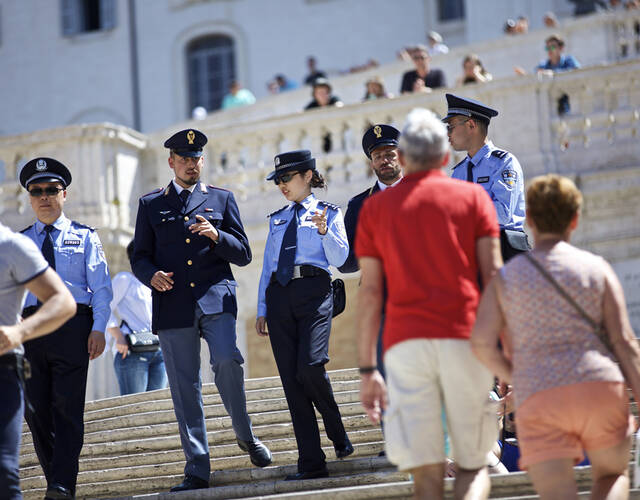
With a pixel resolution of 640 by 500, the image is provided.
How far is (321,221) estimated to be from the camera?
742 cm

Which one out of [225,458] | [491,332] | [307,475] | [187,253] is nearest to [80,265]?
[187,253]

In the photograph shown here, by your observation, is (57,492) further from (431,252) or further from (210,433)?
(431,252)

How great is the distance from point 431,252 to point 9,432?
2.03 m

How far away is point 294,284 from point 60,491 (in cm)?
183

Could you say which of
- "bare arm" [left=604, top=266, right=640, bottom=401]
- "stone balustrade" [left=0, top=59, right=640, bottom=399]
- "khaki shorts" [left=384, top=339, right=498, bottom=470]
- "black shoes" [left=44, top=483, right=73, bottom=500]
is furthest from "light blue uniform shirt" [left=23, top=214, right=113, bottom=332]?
"stone balustrade" [left=0, top=59, right=640, bottom=399]

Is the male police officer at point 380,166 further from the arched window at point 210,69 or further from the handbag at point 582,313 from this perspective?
the arched window at point 210,69

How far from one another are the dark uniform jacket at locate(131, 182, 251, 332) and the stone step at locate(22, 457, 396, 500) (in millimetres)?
1019

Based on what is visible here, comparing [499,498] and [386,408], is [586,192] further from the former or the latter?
[386,408]

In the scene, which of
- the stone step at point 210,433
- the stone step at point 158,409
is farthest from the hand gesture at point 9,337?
the stone step at point 158,409

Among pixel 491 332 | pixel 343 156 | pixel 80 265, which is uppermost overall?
pixel 343 156

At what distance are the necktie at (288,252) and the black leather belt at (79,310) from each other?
1172 millimetres

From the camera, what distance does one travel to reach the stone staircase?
6.93m

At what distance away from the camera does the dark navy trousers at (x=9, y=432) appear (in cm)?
549

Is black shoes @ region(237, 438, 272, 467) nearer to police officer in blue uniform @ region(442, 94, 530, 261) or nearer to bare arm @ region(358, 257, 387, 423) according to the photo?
police officer in blue uniform @ region(442, 94, 530, 261)
